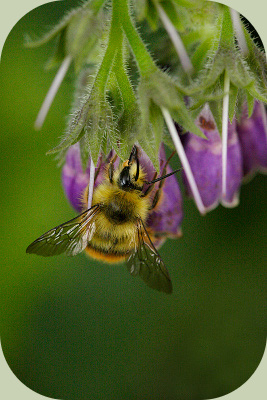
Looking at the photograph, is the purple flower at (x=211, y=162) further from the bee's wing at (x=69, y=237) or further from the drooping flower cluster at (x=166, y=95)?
the bee's wing at (x=69, y=237)

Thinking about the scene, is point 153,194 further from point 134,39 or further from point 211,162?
point 134,39

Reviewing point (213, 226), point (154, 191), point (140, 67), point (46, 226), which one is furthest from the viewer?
point (213, 226)

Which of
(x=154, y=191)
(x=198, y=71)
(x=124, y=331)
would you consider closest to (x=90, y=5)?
(x=198, y=71)

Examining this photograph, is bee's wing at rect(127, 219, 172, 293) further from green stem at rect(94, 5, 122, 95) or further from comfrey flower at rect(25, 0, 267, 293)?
green stem at rect(94, 5, 122, 95)

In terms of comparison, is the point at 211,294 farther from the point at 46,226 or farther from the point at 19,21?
the point at 19,21

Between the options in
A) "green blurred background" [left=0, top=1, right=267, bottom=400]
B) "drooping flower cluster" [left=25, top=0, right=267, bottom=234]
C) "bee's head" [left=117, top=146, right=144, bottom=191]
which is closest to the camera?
"drooping flower cluster" [left=25, top=0, right=267, bottom=234]

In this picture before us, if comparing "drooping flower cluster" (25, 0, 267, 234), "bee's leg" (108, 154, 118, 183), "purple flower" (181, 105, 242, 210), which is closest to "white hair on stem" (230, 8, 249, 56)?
"drooping flower cluster" (25, 0, 267, 234)

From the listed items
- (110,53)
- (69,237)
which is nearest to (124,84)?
(110,53)
